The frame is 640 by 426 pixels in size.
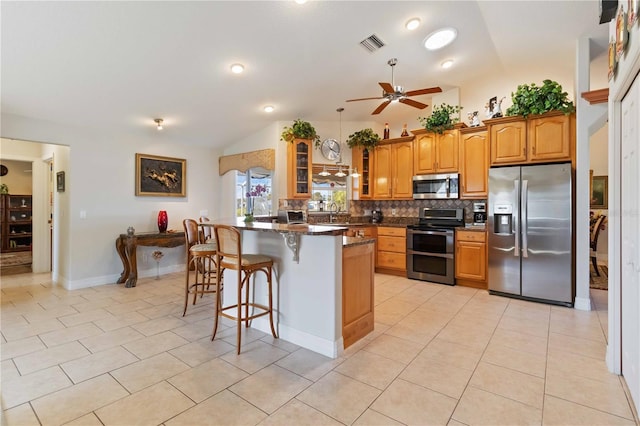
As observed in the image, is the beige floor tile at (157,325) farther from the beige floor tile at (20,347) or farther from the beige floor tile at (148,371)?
the beige floor tile at (20,347)

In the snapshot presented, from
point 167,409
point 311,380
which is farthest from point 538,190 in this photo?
point 167,409

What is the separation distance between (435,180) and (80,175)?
217 inches

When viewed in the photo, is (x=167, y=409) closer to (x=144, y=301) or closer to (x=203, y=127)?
(x=144, y=301)

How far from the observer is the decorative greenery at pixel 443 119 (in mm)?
4844

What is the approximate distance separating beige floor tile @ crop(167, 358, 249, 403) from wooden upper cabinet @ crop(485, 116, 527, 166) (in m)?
4.22

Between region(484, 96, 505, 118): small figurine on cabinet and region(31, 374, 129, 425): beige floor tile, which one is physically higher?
region(484, 96, 505, 118): small figurine on cabinet

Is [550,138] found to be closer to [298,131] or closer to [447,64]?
[447,64]

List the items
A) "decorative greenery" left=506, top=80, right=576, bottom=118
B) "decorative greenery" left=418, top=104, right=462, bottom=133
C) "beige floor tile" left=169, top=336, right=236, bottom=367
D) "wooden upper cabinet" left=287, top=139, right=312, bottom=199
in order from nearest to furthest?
"beige floor tile" left=169, top=336, right=236, bottom=367, "decorative greenery" left=506, top=80, right=576, bottom=118, "decorative greenery" left=418, top=104, right=462, bottom=133, "wooden upper cabinet" left=287, top=139, right=312, bottom=199

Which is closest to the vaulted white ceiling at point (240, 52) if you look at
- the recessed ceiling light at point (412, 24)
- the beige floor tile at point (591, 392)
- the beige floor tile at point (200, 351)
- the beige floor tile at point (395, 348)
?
the recessed ceiling light at point (412, 24)

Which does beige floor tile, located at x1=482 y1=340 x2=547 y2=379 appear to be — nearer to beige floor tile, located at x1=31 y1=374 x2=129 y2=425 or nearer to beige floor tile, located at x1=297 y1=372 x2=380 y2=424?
beige floor tile, located at x1=297 y1=372 x2=380 y2=424

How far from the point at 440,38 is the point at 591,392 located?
3.56 metres

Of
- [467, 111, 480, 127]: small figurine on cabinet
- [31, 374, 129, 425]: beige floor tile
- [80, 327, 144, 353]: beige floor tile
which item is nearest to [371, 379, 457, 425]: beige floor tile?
[31, 374, 129, 425]: beige floor tile

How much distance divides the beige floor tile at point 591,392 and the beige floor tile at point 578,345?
48cm

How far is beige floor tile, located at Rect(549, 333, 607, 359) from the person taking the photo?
100 inches
